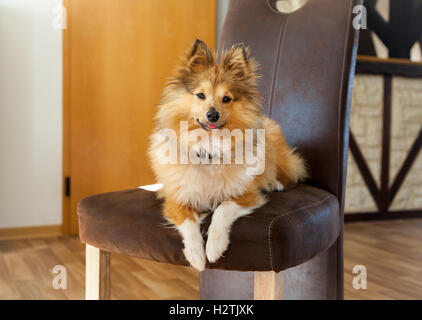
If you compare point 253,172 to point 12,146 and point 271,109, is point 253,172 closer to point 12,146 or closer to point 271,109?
point 271,109

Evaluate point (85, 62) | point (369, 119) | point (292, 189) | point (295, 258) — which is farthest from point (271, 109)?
point (369, 119)

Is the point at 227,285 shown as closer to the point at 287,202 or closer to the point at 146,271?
the point at 287,202

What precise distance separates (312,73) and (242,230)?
0.74 metres

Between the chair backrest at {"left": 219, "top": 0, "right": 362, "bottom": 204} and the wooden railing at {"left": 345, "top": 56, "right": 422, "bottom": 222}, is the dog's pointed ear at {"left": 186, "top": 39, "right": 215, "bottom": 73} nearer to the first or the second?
the chair backrest at {"left": 219, "top": 0, "right": 362, "bottom": 204}

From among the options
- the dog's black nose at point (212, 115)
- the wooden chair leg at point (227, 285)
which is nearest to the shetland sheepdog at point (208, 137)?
the dog's black nose at point (212, 115)

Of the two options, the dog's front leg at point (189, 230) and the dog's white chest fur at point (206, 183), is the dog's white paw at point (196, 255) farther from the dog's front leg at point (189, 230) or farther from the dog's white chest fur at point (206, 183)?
the dog's white chest fur at point (206, 183)

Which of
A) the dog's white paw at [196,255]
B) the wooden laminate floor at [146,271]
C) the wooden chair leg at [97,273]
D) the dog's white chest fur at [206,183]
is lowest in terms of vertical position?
the wooden laminate floor at [146,271]

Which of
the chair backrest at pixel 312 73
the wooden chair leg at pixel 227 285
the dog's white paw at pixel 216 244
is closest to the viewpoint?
the dog's white paw at pixel 216 244

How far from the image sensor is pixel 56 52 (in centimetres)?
309

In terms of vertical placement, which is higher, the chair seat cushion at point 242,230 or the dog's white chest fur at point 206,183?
the dog's white chest fur at point 206,183

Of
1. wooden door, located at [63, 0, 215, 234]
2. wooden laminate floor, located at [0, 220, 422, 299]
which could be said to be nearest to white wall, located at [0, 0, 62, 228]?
wooden door, located at [63, 0, 215, 234]

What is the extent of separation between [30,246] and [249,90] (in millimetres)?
2181

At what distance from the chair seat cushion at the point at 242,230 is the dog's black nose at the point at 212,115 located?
266 millimetres

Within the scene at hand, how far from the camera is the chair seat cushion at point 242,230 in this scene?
111 centimetres
